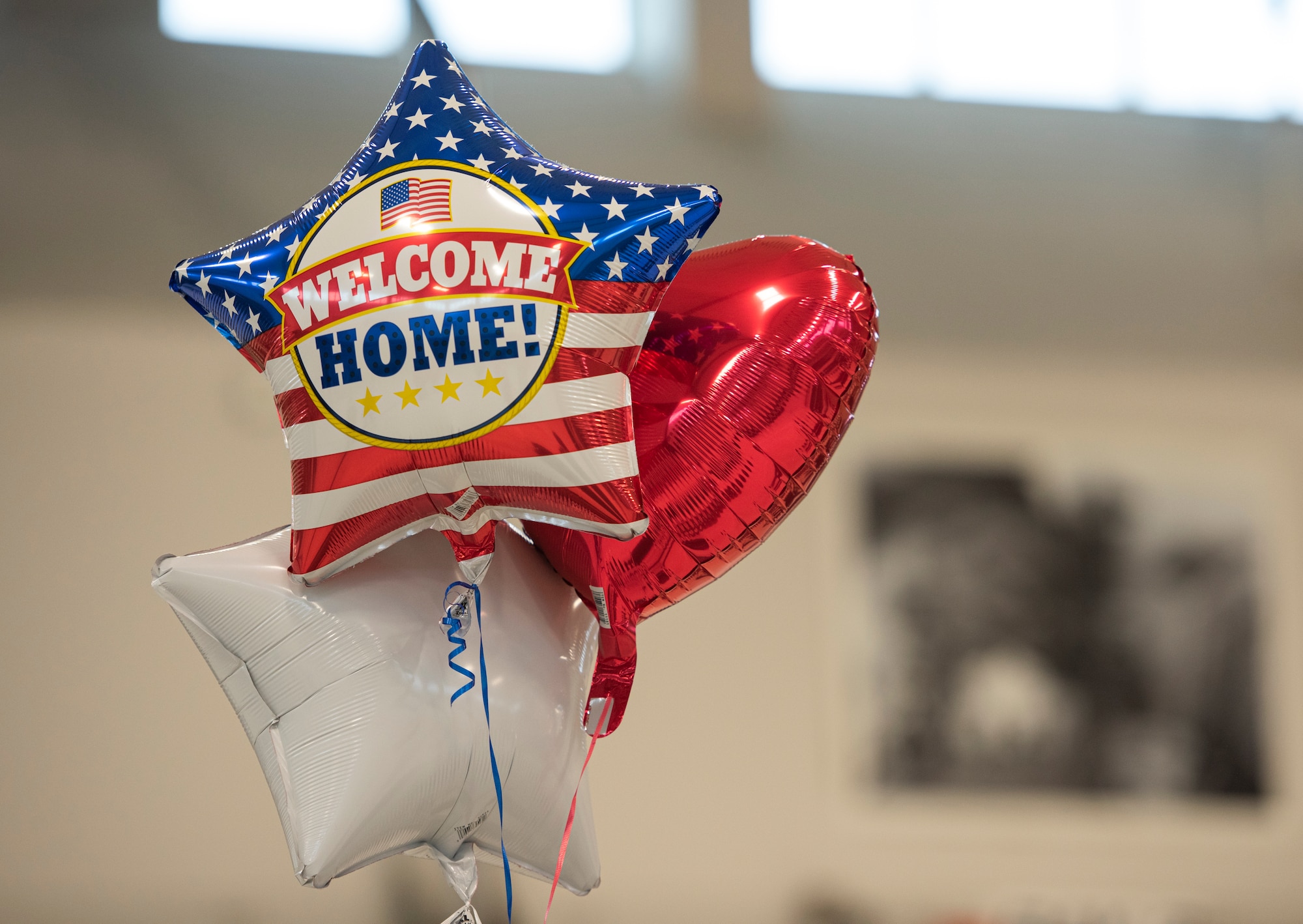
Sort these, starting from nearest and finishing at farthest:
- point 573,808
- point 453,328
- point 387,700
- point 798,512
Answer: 1. point 453,328
2. point 387,700
3. point 573,808
4. point 798,512

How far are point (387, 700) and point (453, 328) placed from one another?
28cm

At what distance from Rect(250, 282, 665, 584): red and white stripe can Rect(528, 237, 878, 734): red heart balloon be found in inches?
3.9

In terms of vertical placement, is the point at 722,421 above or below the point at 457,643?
above

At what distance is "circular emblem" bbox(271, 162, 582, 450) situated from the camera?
806mm

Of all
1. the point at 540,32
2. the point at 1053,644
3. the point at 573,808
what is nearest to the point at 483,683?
the point at 573,808

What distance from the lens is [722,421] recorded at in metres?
0.95

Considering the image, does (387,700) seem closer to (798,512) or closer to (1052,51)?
(798,512)

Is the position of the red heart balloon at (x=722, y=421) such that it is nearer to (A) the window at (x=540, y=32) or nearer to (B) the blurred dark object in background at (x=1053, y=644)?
(B) the blurred dark object in background at (x=1053, y=644)

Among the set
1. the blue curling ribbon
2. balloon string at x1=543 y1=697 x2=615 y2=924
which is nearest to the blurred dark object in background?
balloon string at x1=543 y1=697 x2=615 y2=924

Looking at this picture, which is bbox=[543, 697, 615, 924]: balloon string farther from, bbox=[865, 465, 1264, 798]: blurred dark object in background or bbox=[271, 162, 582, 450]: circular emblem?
bbox=[865, 465, 1264, 798]: blurred dark object in background

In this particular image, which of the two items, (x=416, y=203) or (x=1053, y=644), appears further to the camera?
(x=1053, y=644)

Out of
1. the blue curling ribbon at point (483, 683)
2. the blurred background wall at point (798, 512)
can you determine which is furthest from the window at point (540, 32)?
the blue curling ribbon at point (483, 683)

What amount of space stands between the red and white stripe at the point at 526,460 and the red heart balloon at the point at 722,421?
10cm

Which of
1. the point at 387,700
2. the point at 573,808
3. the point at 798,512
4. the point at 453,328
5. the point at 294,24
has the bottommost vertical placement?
the point at 573,808
